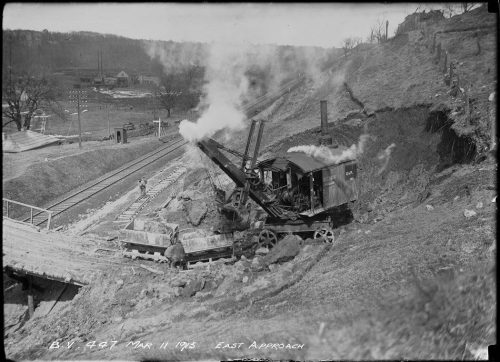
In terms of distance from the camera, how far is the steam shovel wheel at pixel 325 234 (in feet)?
41.8

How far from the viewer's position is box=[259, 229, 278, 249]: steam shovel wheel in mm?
12867

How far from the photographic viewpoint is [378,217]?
13.5 m

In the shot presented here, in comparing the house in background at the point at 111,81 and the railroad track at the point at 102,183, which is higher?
the house in background at the point at 111,81

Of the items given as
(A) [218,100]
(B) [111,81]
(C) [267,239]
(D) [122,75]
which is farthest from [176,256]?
(B) [111,81]

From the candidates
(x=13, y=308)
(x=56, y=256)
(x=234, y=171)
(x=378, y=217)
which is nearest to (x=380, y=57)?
(x=378, y=217)

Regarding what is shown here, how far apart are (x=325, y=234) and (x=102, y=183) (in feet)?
47.0

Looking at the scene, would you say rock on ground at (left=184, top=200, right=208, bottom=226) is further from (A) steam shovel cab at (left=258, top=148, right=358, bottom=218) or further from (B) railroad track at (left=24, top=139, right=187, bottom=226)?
(B) railroad track at (left=24, top=139, right=187, bottom=226)

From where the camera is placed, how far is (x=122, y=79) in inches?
1773

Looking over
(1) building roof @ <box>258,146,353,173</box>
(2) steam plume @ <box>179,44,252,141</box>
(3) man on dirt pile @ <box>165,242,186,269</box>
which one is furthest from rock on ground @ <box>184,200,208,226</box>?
(1) building roof @ <box>258,146,353,173</box>

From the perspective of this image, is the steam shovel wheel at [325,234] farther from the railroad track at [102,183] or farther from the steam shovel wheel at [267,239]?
the railroad track at [102,183]

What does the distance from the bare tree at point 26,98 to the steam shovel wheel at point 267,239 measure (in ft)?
69.1

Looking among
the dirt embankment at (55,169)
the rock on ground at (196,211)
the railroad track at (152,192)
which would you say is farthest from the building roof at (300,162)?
the dirt embankment at (55,169)

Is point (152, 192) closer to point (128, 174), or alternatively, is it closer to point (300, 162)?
point (128, 174)

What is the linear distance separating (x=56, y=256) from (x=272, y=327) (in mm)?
9068
